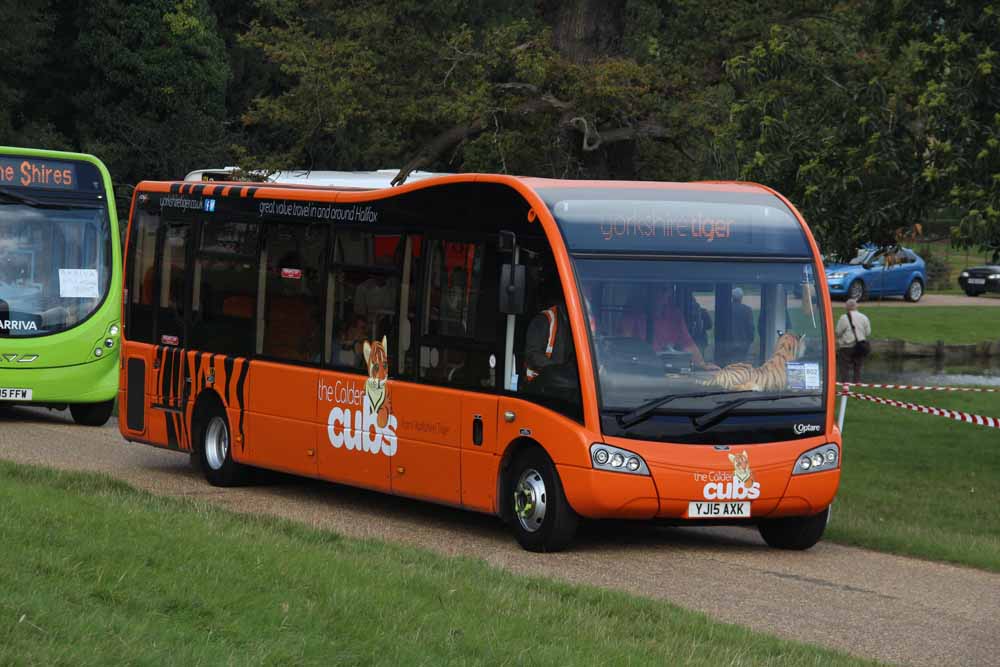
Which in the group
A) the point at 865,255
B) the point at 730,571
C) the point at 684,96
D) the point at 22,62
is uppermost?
the point at 22,62

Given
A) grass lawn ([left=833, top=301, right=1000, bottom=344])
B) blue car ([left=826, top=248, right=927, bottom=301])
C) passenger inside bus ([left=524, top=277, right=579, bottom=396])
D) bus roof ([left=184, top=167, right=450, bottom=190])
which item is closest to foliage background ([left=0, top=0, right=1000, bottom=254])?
bus roof ([left=184, top=167, right=450, bottom=190])

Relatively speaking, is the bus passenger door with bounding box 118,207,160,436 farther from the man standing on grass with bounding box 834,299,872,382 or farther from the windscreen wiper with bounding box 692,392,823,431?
the man standing on grass with bounding box 834,299,872,382

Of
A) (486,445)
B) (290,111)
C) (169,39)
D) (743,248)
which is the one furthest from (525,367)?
(169,39)

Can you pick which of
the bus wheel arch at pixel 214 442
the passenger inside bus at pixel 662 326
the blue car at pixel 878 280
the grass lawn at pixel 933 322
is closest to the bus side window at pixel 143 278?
the bus wheel arch at pixel 214 442

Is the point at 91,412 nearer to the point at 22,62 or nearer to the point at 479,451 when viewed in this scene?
the point at 479,451

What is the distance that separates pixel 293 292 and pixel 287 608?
751 centimetres

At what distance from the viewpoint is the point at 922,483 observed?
66.4 ft

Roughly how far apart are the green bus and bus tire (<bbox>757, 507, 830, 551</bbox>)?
A: 10.5 meters

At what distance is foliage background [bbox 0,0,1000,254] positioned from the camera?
64.0ft

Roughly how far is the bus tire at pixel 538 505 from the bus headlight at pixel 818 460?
155 cm

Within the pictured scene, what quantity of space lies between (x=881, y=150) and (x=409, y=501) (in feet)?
24.4

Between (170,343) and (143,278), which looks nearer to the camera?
(170,343)

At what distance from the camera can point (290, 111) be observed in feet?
86.7

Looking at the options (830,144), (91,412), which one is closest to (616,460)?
(830,144)
